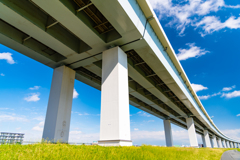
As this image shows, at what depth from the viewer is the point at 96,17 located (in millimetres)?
9016

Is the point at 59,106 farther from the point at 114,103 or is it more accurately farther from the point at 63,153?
the point at 63,153

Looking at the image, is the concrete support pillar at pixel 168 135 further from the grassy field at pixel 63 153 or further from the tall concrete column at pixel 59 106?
the grassy field at pixel 63 153

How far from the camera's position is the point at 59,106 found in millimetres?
10883

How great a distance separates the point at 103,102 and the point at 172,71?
842 centimetres

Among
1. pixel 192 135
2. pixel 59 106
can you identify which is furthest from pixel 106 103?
pixel 192 135

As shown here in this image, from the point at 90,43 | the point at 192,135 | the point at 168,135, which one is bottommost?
the point at 192,135

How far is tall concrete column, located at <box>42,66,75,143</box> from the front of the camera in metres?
10.4

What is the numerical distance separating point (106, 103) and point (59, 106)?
13.0 feet

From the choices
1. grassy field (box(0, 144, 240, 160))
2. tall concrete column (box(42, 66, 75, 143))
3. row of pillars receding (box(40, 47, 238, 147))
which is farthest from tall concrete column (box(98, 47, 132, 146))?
tall concrete column (box(42, 66, 75, 143))

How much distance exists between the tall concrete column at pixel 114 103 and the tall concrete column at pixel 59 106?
354cm

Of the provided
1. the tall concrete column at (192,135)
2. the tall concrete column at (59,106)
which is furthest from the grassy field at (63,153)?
the tall concrete column at (192,135)

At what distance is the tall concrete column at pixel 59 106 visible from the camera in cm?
1036

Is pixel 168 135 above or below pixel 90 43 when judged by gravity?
below

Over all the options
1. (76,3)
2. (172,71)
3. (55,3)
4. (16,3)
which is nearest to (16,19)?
(16,3)
